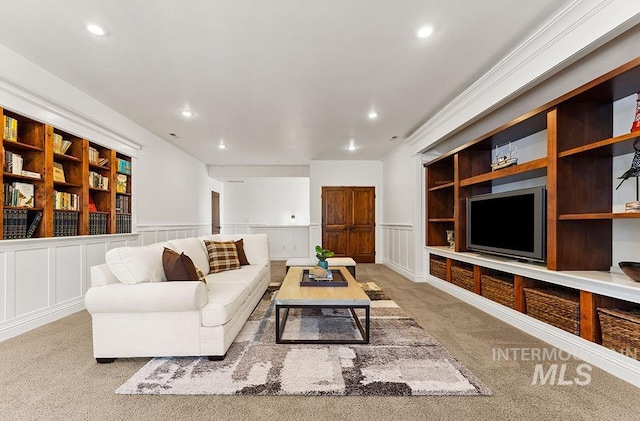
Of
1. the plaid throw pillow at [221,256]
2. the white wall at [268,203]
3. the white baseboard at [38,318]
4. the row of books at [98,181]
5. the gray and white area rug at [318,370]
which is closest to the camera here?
the gray and white area rug at [318,370]

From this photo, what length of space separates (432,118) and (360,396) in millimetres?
3577

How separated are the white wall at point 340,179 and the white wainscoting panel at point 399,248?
42 cm

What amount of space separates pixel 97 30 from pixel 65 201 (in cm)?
200

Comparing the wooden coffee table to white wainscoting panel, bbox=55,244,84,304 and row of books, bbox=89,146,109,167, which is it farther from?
row of books, bbox=89,146,109,167

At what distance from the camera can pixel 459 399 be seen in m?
1.72

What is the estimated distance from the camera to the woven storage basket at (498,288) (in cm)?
303

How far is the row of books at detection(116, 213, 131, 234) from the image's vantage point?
4304 mm

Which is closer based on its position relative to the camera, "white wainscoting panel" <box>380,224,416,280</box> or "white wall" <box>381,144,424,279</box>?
"white wall" <box>381,144,424,279</box>

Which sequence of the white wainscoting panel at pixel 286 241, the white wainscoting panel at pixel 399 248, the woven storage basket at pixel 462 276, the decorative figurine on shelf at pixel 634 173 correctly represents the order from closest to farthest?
1. the decorative figurine on shelf at pixel 634 173
2. the woven storage basket at pixel 462 276
3. the white wainscoting panel at pixel 399 248
4. the white wainscoting panel at pixel 286 241

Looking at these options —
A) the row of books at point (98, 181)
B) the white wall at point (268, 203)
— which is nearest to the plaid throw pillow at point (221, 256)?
the row of books at point (98, 181)

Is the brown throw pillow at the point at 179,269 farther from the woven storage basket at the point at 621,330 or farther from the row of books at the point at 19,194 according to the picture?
the woven storage basket at the point at 621,330

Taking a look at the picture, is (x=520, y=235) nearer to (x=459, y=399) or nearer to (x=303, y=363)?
(x=459, y=399)

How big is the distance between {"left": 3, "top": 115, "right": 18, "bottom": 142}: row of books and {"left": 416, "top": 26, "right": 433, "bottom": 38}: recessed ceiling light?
3512 mm

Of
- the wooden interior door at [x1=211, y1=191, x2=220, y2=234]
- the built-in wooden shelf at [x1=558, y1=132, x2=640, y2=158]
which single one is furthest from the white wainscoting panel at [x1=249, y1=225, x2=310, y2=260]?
the built-in wooden shelf at [x1=558, y1=132, x2=640, y2=158]
